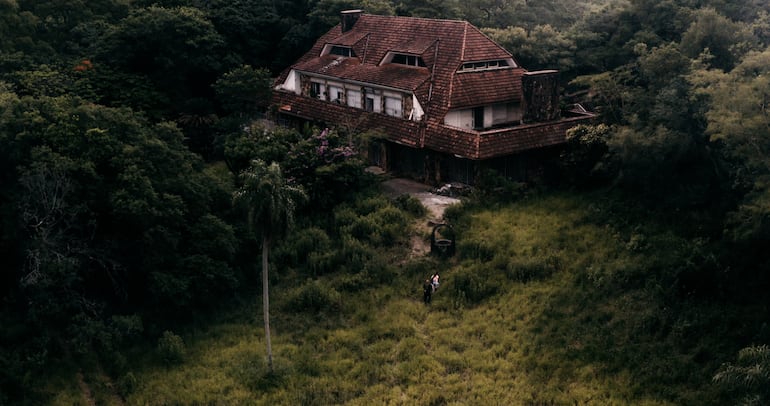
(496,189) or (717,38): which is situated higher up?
(717,38)

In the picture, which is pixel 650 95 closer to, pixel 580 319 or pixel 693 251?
pixel 693 251

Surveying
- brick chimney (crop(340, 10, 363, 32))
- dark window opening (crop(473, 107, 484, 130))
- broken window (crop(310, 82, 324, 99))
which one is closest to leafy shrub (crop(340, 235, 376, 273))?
dark window opening (crop(473, 107, 484, 130))

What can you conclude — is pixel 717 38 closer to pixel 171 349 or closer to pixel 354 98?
pixel 354 98

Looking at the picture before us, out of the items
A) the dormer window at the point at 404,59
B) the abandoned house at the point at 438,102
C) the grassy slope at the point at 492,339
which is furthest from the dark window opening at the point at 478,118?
the grassy slope at the point at 492,339

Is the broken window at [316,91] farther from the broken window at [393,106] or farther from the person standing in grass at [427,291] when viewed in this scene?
the person standing in grass at [427,291]

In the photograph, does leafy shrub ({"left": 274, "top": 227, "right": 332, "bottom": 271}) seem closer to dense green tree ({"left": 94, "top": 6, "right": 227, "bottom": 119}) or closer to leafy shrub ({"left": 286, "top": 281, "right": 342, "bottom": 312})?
leafy shrub ({"left": 286, "top": 281, "right": 342, "bottom": 312})

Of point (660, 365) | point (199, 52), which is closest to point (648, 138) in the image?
point (660, 365)

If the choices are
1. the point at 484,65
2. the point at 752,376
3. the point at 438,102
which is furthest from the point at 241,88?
the point at 752,376
